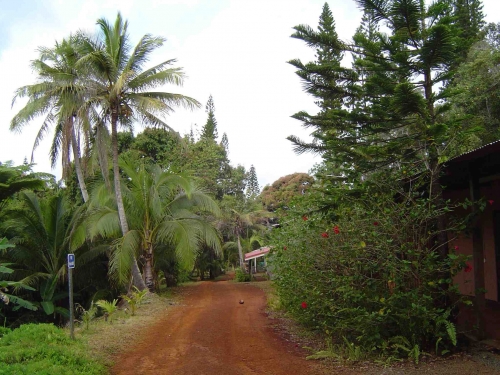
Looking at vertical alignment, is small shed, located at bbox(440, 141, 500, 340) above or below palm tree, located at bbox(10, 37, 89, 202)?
below

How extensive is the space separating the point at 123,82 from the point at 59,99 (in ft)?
10.4

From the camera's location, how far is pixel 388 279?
6.01m

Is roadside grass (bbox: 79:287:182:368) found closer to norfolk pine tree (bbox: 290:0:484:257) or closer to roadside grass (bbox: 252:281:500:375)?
roadside grass (bbox: 252:281:500:375)

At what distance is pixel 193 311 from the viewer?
12406mm

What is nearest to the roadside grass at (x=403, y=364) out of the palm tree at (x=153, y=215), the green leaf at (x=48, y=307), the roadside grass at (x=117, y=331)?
the roadside grass at (x=117, y=331)

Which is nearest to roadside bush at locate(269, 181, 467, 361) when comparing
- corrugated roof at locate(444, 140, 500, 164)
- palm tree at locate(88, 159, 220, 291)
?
corrugated roof at locate(444, 140, 500, 164)

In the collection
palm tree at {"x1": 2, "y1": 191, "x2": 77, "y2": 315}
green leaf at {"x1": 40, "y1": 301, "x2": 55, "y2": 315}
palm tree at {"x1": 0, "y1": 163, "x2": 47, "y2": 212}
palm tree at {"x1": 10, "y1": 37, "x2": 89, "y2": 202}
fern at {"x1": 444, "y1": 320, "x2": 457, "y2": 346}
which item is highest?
palm tree at {"x1": 10, "y1": 37, "x2": 89, "y2": 202}

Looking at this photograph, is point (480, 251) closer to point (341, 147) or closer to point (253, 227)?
point (341, 147)

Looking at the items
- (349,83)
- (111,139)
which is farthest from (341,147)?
(111,139)

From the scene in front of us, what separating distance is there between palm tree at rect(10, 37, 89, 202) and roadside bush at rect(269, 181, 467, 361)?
9739 millimetres

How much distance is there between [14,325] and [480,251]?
47.9ft

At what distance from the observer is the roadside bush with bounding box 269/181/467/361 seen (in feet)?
19.2

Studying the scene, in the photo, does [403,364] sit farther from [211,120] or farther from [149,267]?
[211,120]

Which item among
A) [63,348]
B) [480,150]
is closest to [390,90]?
[480,150]
